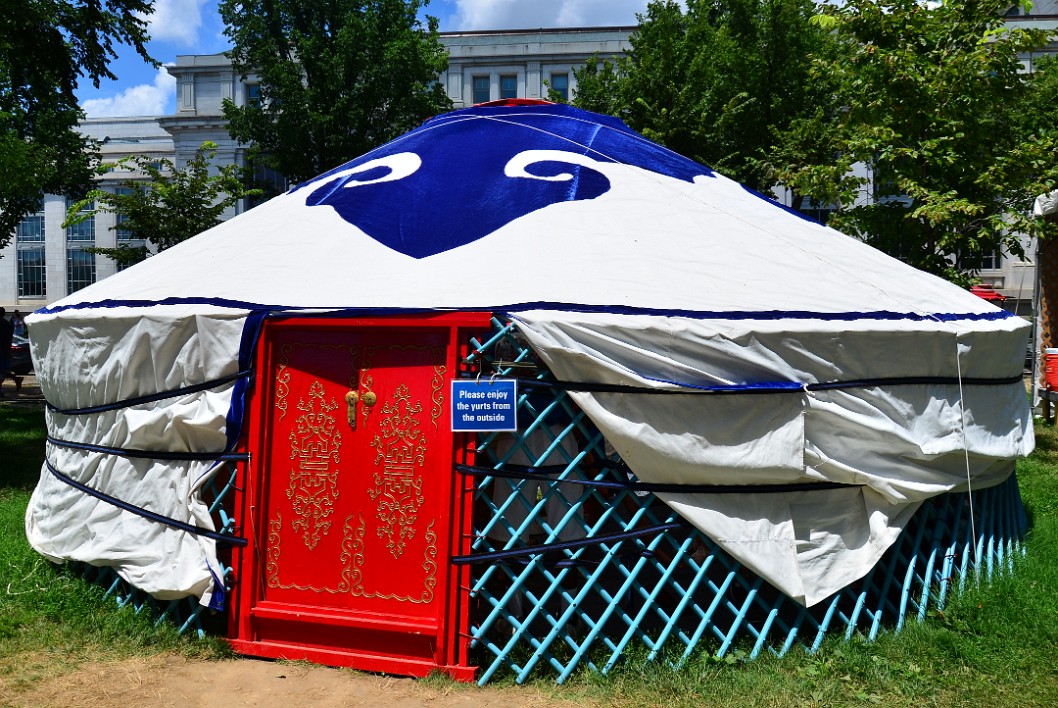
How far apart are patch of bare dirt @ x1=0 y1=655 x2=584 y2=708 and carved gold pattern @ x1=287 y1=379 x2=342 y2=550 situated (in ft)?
1.51

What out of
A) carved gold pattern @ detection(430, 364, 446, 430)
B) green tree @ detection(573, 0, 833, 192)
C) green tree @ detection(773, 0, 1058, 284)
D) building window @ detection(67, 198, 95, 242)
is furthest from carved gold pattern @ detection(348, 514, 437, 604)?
building window @ detection(67, 198, 95, 242)

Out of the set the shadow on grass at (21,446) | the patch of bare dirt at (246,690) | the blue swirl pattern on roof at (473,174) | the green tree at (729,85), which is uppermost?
the green tree at (729,85)

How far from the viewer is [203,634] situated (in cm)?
329

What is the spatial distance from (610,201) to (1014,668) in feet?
7.20

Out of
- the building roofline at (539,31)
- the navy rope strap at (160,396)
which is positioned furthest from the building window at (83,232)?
the navy rope strap at (160,396)

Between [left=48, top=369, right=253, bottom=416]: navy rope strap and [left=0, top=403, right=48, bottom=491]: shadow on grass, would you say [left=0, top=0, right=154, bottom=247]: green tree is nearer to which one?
[left=0, top=403, right=48, bottom=491]: shadow on grass

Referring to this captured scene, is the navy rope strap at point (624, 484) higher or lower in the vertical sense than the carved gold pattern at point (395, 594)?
higher

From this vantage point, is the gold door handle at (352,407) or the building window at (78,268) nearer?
the gold door handle at (352,407)

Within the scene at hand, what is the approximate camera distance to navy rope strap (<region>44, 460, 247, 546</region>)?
325 cm

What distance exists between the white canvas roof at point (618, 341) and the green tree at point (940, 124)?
2.68 metres

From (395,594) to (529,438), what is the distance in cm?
70

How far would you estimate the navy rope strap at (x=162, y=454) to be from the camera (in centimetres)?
327

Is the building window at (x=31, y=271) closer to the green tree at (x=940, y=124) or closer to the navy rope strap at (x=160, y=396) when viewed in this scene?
the green tree at (x=940, y=124)

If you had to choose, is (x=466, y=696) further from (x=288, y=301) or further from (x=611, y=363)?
(x=288, y=301)
